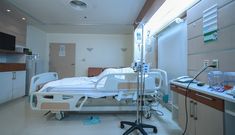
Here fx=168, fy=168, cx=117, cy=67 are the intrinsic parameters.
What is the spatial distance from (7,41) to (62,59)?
10.4 feet

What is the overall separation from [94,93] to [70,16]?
295cm

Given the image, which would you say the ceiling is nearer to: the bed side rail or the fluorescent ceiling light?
the fluorescent ceiling light

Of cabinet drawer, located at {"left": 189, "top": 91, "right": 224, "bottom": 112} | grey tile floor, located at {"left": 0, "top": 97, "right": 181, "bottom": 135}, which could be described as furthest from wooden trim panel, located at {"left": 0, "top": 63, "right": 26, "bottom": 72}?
cabinet drawer, located at {"left": 189, "top": 91, "right": 224, "bottom": 112}

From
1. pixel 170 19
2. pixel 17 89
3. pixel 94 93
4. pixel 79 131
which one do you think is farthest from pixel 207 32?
pixel 17 89

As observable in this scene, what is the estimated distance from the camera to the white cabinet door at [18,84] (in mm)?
4543

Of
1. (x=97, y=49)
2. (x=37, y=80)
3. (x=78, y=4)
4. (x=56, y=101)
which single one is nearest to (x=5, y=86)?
(x=37, y=80)

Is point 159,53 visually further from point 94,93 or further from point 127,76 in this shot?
point 94,93

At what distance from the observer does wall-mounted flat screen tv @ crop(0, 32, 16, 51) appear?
3.99 m

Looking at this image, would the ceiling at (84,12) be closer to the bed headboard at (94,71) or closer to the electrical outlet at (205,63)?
the bed headboard at (94,71)

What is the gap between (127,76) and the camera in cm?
284

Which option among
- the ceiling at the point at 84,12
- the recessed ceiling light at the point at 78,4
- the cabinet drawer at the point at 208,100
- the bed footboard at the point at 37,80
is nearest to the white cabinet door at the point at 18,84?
the bed footboard at the point at 37,80

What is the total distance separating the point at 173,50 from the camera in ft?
11.5

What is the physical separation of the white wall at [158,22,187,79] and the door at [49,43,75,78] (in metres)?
4.29

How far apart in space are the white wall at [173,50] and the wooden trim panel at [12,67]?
3848 mm
